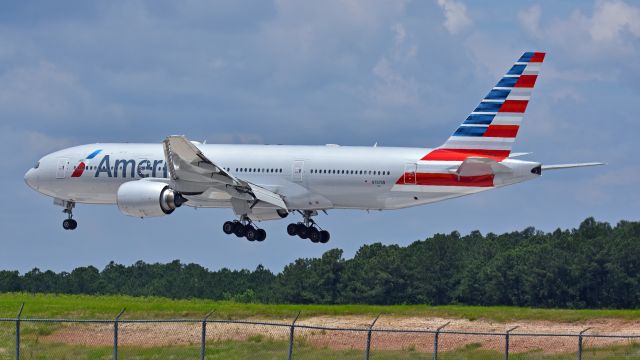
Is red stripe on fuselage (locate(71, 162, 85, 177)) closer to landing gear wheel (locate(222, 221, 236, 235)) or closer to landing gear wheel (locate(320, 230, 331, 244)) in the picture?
landing gear wheel (locate(222, 221, 236, 235))

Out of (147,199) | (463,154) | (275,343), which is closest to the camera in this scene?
(275,343)

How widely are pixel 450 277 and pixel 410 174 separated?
18.4m

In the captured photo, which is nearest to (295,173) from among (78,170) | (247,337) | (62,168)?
(78,170)

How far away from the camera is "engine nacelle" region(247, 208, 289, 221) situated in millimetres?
71438

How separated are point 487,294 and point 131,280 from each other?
119 feet

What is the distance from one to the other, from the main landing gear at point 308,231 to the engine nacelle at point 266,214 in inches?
34.3

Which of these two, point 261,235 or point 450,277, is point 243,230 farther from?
point 450,277

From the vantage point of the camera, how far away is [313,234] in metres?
72.4

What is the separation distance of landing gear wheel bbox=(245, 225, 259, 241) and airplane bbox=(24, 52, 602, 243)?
5 centimetres

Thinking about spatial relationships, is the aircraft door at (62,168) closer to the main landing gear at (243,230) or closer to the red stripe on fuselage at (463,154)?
the main landing gear at (243,230)

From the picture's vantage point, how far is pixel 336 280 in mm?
92062

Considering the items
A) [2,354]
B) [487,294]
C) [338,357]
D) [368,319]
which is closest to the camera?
[338,357]

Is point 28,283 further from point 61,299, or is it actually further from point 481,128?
point 481,128

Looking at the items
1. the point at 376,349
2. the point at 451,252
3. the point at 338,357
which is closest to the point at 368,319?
the point at 376,349
